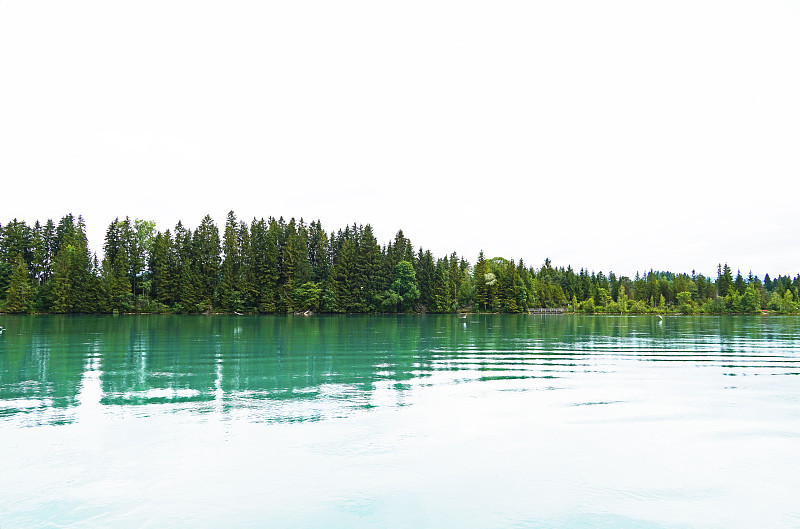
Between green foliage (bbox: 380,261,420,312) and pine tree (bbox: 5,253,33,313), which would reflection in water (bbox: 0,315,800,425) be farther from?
green foliage (bbox: 380,261,420,312)

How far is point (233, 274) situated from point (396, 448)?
111386mm

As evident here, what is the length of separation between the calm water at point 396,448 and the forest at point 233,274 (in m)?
91.7

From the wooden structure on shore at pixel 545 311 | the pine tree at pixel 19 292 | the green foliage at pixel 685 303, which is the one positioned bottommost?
the wooden structure on shore at pixel 545 311

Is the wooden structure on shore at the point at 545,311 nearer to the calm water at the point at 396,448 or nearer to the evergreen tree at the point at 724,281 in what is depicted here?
the evergreen tree at the point at 724,281

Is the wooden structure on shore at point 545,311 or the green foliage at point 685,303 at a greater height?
the green foliage at point 685,303

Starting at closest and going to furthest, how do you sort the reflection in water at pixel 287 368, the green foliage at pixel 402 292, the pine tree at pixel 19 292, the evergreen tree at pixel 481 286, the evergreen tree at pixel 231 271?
1. the reflection in water at pixel 287 368
2. the pine tree at pixel 19 292
3. the evergreen tree at pixel 231 271
4. the green foliage at pixel 402 292
5. the evergreen tree at pixel 481 286

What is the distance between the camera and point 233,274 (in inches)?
4606

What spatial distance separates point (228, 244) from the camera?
398 ft

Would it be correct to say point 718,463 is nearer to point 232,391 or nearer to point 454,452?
point 454,452

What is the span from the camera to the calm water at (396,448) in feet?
26.6

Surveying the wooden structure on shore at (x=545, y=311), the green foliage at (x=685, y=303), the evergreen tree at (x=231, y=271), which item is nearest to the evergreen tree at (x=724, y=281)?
the green foliage at (x=685, y=303)

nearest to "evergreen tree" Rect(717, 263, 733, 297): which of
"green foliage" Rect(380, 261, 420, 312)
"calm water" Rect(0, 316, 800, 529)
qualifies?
"green foliage" Rect(380, 261, 420, 312)

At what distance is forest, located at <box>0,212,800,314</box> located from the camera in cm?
10419

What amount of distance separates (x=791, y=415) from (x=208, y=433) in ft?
47.6
